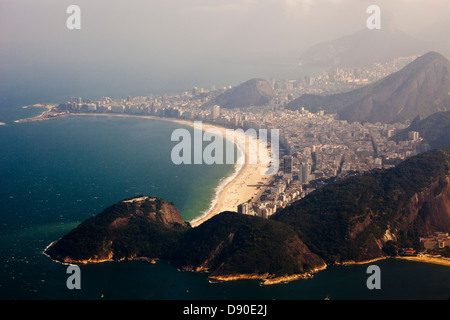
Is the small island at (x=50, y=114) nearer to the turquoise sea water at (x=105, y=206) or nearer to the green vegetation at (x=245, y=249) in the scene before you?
the turquoise sea water at (x=105, y=206)

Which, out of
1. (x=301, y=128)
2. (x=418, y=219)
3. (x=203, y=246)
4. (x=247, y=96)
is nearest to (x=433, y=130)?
(x=301, y=128)

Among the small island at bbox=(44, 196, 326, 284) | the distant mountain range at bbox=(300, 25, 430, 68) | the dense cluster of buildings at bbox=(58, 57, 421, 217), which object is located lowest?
the small island at bbox=(44, 196, 326, 284)

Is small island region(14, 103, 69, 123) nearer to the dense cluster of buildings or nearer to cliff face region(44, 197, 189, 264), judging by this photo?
the dense cluster of buildings

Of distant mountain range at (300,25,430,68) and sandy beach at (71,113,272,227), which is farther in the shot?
distant mountain range at (300,25,430,68)

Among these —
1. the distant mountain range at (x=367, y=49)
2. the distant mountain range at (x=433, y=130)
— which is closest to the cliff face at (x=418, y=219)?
the distant mountain range at (x=433, y=130)

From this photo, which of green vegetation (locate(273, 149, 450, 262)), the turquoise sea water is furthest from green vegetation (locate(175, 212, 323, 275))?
green vegetation (locate(273, 149, 450, 262))

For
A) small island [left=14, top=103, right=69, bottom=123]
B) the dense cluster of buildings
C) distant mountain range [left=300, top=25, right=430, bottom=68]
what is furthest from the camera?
distant mountain range [left=300, top=25, right=430, bottom=68]

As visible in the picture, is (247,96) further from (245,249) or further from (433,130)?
(245,249)

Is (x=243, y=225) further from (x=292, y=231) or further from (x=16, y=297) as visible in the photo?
(x=16, y=297)
